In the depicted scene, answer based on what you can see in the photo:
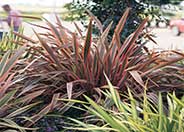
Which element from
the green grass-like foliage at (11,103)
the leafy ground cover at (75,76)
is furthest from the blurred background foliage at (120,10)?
the green grass-like foliage at (11,103)

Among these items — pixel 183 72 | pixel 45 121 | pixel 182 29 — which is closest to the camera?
pixel 45 121

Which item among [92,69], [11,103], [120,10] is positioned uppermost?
[120,10]

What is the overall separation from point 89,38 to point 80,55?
0.16m

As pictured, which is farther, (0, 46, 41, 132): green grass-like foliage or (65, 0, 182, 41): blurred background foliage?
(65, 0, 182, 41): blurred background foliage

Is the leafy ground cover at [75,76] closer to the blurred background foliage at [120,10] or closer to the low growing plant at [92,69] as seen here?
the low growing plant at [92,69]

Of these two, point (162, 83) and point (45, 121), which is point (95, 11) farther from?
point (45, 121)

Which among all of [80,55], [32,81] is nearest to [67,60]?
[80,55]

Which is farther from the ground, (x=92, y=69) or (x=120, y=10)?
(x=120, y=10)

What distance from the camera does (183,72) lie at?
117 inches

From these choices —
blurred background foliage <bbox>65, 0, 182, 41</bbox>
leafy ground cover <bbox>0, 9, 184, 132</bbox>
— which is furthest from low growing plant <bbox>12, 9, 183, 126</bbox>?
blurred background foliage <bbox>65, 0, 182, 41</bbox>

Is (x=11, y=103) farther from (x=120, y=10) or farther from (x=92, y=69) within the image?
(x=120, y=10)

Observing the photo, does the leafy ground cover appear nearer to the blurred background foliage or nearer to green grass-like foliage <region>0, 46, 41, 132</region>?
green grass-like foliage <region>0, 46, 41, 132</region>

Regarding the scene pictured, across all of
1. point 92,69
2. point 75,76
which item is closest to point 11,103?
point 75,76

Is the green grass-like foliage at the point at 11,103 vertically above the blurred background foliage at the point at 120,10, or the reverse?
the blurred background foliage at the point at 120,10
